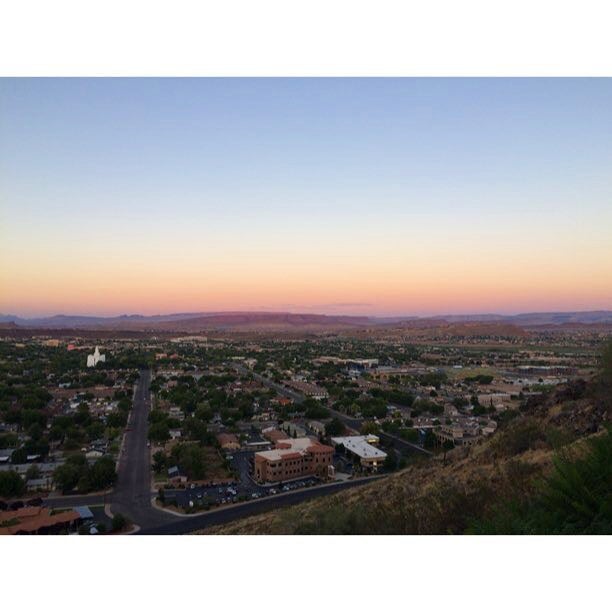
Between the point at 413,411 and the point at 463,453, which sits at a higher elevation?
the point at 463,453

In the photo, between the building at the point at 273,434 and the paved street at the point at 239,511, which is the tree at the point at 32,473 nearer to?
the paved street at the point at 239,511

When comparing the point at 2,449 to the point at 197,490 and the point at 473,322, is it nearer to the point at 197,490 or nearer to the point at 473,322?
the point at 197,490

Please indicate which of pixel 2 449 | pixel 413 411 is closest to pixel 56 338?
pixel 2 449

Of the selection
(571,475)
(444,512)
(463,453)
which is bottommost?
(463,453)

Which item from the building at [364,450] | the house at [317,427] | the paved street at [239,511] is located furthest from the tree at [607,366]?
the house at [317,427]

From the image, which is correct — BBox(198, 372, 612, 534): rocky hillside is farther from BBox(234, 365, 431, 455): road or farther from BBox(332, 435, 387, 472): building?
BBox(234, 365, 431, 455): road
